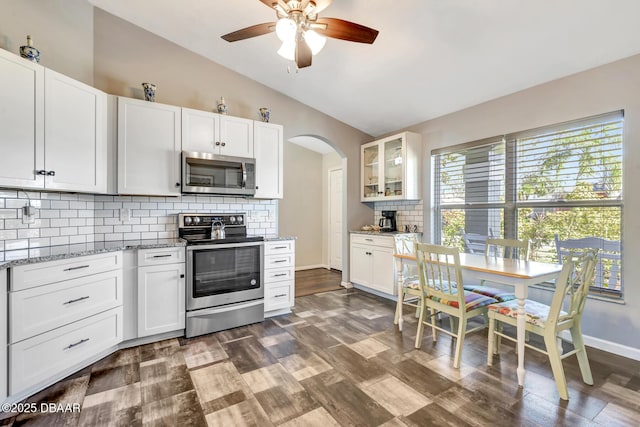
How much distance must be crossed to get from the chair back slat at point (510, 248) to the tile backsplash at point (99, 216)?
2.51m

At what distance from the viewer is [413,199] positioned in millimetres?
4023

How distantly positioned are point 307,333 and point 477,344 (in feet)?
5.09

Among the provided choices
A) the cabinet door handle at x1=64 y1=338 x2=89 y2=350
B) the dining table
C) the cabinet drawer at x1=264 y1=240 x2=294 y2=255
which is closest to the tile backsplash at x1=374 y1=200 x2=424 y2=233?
the dining table

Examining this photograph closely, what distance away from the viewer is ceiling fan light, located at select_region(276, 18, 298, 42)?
191 cm

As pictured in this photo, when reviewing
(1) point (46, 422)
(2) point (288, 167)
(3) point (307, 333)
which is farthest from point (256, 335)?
(2) point (288, 167)

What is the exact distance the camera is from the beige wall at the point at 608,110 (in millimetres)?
2361

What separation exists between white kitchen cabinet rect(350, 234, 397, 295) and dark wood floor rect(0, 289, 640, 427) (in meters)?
1.11

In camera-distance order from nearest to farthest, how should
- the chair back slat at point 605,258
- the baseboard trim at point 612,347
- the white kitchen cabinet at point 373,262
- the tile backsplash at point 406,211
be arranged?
the baseboard trim at point 612,347, the chair back slat at point 605,258, the white kitchen cabinet at point 373,262, the tile backsplash at point 406,211

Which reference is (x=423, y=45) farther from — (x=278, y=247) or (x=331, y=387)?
(x=331, y=387)

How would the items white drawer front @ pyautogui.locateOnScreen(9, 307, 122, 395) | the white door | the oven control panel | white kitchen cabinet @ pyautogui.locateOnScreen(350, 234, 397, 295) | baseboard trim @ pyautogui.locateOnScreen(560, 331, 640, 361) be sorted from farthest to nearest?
the white door, white kitchen cabinet @ pyautogui.locateOnScreen(350, 234, 397, 295), the oven control panel, baseboard trim @ pyautogui.locateOnScreen(560, 331, 640, 361), white drawer front @ pyautogui.locateOnScreen(9, 307, 122, 395)

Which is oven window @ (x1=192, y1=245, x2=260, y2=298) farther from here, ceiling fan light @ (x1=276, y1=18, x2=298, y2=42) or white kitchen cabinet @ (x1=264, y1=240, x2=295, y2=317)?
ceiling fan light @ (x1=276, y1=18, x2=298, y2=42)

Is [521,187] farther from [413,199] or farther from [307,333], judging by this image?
[307,333]

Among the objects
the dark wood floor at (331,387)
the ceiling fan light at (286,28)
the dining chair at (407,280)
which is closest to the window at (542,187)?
the dining chair at (407,280)

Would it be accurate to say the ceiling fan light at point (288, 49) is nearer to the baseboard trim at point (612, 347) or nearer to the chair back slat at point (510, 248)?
the chair back slat at point (510, 248)
